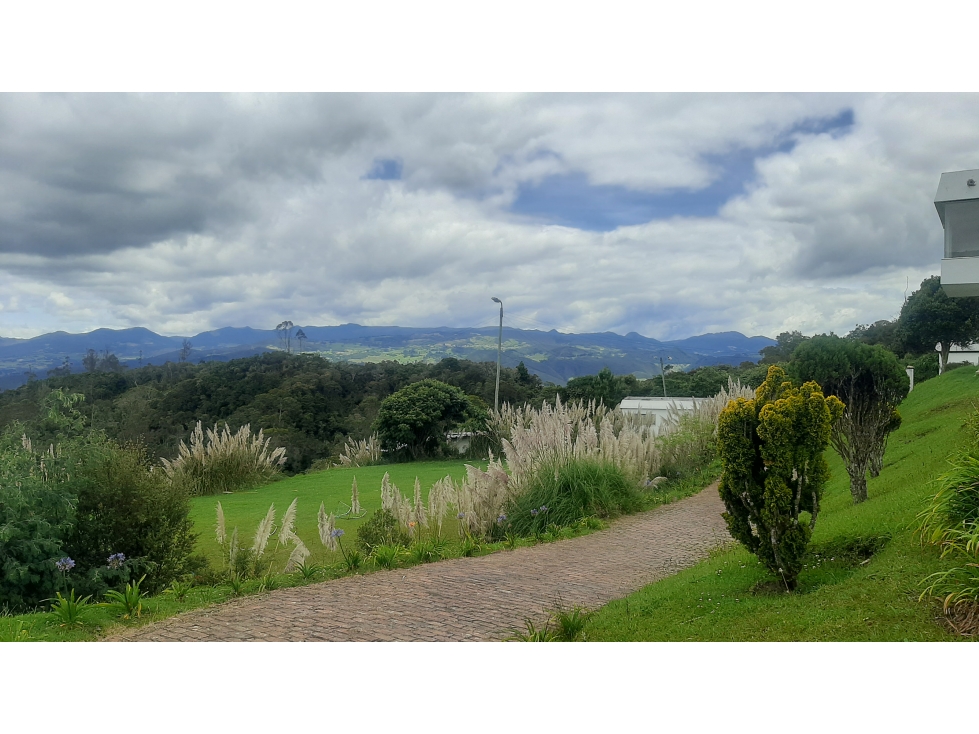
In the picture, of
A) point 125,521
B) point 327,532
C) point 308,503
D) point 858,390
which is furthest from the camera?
point 858,390

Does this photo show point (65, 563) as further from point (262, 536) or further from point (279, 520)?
point (279, 520)

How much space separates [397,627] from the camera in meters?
4.39

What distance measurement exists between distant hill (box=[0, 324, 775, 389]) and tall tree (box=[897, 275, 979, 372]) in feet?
32.7

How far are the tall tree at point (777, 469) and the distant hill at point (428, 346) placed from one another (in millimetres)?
8478

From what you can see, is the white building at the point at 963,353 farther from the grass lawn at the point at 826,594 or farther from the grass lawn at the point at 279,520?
the grass lawn at the point at 826,594

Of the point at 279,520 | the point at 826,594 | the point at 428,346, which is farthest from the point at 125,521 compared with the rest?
the point at 428,346

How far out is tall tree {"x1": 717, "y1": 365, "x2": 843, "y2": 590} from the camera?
4289mm

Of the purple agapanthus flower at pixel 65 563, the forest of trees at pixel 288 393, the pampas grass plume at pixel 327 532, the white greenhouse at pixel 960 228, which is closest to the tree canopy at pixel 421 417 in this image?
the forest of trees at pixel 288 393

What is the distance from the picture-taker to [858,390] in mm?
9758

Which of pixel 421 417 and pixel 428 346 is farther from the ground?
pixel 428 346

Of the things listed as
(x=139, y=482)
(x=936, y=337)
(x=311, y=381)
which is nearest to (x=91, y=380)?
(x=311, y=381)

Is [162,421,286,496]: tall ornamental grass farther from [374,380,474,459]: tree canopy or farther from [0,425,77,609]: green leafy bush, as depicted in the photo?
[0,425,77,609]: green leafy bush

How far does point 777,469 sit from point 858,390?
6.45 m

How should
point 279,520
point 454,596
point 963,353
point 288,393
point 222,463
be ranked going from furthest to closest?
point 963,353 < point 288,393 < point 222,463 < point 279,520 < point 454,596
